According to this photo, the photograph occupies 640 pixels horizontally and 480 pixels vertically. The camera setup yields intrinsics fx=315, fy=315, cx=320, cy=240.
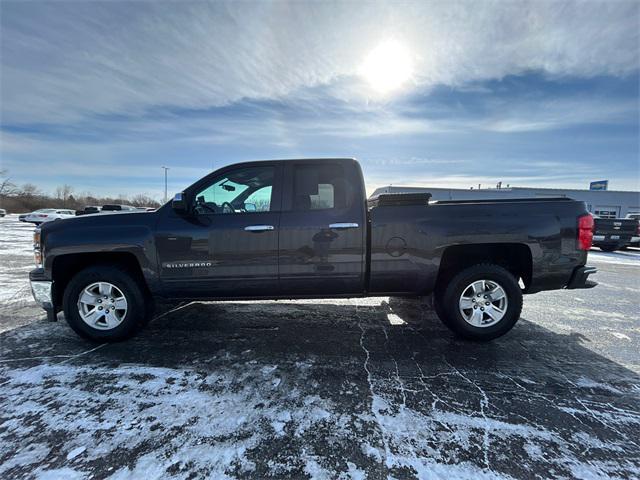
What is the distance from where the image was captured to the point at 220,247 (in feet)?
11.4

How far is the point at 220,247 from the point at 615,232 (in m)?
17.6

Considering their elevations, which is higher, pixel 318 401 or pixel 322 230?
pixel 322 230

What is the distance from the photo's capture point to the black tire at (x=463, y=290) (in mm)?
3535

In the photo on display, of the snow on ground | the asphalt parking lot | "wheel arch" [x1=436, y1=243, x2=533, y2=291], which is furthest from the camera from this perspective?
the snow on ground

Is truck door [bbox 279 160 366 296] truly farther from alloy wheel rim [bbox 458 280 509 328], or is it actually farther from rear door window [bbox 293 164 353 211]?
alloy wheel rim [bbox 458 280 509 328]

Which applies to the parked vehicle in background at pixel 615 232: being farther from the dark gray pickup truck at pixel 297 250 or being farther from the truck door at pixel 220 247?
the truck door at pixel 220 247

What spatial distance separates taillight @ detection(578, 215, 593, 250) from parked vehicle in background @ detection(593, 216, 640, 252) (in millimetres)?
13874

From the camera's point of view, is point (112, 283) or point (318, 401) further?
point (112, 283)

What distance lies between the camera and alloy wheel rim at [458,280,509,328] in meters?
3.58

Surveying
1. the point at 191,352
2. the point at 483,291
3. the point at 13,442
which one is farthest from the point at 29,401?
the point at 483,291

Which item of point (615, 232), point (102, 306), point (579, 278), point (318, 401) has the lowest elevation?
point (318, 401)

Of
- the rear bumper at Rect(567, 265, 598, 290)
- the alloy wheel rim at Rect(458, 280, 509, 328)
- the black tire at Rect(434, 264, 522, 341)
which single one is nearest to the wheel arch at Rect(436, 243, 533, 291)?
the black tire at Rect(434, 264, 522, 341)

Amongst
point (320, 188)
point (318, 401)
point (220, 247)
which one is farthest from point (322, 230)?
point (318, 401)

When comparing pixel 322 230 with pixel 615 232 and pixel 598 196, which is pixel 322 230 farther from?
pixel 598 196
